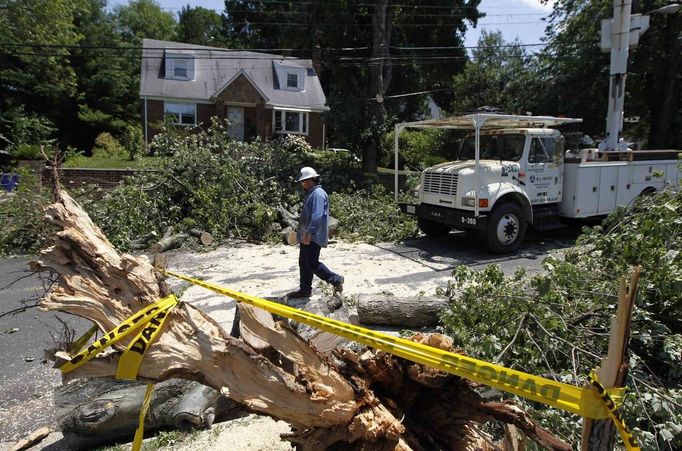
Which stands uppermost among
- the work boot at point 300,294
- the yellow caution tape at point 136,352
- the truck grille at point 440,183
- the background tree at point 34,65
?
the background tree at point 34,65

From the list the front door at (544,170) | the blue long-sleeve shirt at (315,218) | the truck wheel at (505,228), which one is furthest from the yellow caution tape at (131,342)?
the front door at (544,170)

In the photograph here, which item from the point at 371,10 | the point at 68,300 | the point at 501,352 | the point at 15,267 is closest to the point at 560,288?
the point at 501,352

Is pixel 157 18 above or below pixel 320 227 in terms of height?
above

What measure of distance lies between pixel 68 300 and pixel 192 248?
7970 millimetres

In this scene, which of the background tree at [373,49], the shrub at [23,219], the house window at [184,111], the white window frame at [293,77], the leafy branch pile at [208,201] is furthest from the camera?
the white window frame at [293,77]

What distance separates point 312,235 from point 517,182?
5140 mm

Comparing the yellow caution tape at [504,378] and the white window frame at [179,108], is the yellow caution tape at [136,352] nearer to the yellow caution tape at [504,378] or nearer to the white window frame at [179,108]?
the yellow caution tape at [504,378]

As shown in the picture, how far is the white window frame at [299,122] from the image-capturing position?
30431 millimetres

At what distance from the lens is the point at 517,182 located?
9680mm

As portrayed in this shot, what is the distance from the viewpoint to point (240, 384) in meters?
2.21

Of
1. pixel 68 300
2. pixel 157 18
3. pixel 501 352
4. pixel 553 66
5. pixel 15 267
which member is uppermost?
pixel 157 18

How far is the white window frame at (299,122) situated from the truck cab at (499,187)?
21239 mm

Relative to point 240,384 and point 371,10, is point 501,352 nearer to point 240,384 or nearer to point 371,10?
point 240,384

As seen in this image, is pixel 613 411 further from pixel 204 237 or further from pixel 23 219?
pixel 23 219
